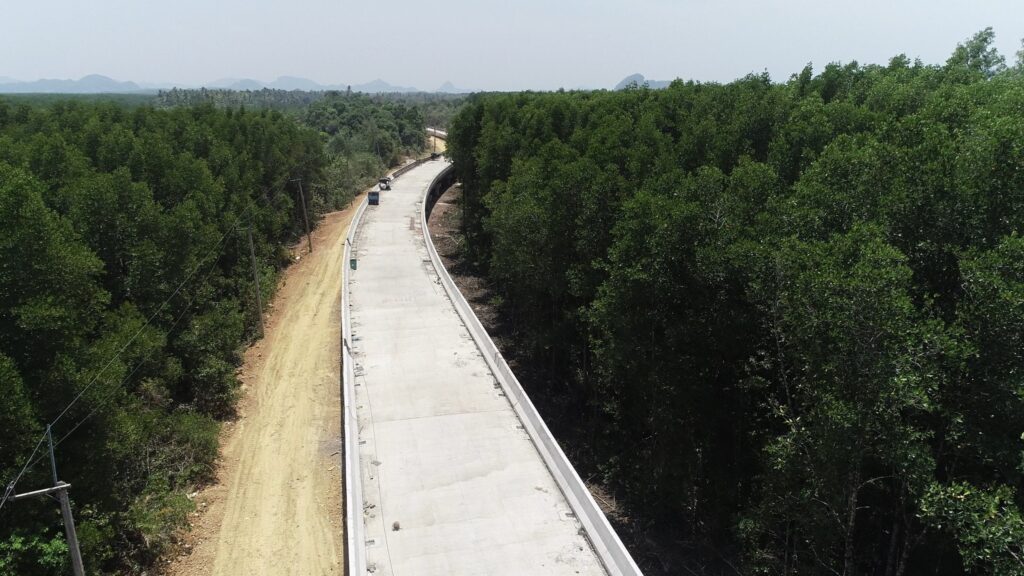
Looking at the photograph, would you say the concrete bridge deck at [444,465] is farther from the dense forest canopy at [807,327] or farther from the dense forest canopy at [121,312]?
the dense forest canopy at [121,312]

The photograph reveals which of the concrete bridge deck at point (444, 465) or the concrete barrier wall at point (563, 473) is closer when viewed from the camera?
the concrete barrier wall at point (563, 473)

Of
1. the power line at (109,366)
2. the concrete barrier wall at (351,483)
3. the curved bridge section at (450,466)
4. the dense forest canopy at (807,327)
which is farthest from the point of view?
the curved bridge section at (450,466)

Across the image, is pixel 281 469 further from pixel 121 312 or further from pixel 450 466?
pixel 450 466

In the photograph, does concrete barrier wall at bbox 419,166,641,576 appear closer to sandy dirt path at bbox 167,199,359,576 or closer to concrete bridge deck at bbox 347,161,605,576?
concrete bridge deck at bbox 347,161,605,576

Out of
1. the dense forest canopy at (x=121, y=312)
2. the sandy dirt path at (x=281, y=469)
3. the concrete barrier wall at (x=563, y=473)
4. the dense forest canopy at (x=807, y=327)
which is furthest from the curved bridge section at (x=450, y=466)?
the dense forest canopy at (x=121, y=312)

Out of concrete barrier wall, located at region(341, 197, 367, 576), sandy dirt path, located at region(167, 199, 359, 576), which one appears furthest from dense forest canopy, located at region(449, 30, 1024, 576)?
sandy dirt path, located at region(167, 199, 359, 576)

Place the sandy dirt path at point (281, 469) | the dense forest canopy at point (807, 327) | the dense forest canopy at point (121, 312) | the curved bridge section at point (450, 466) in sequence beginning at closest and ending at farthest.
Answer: the dense forest canopy at point (807, 327)
the curved bridge section at point (450, 466)
the dense forest canopy at point (121, 312)
the sandy dirt path at point (281, 469)
